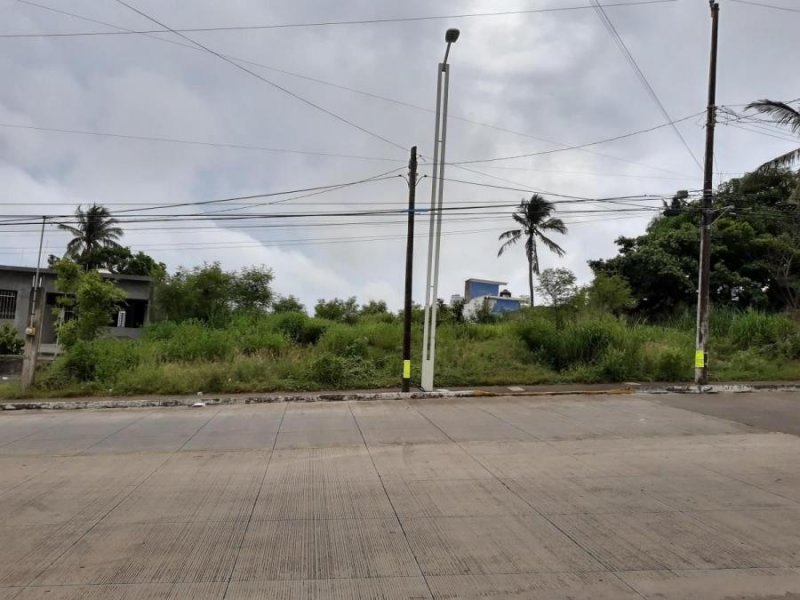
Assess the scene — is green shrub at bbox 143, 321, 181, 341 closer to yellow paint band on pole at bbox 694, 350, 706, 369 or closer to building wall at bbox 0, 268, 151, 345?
building wall at bbox 0, 268, 151, 345

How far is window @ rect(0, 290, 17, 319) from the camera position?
34.2m

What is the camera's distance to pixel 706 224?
1834 centimetres

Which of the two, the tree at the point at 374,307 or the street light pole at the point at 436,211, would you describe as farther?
the tree at the point at 374,307

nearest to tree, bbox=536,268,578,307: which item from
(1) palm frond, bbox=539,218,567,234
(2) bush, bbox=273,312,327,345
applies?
(2) bush, bbox=273,312,327,345

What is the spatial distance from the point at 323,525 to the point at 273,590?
55.1 inches

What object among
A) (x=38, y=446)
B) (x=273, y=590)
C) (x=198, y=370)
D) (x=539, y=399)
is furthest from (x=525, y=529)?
(x=198, y=370)

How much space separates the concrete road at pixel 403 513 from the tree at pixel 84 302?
31.9 ft

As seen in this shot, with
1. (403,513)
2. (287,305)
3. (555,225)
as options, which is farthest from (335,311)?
(403,513)

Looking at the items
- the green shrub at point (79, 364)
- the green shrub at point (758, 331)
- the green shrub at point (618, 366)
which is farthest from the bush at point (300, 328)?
the green shrub at point (758, 331)

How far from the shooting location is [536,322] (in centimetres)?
2264

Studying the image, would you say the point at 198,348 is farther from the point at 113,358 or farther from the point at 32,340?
the point at 32,340

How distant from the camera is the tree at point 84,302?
19.7 m

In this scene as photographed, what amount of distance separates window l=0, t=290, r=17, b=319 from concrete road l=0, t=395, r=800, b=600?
28.2 metres

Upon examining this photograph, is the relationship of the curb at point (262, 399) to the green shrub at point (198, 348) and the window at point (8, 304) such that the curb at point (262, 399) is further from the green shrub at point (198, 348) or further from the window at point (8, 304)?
the window at point (8, 304)
